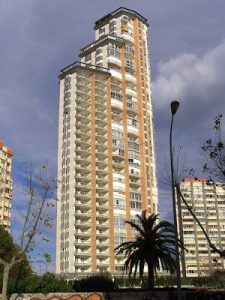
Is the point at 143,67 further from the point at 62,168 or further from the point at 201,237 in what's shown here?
the point at 201,237

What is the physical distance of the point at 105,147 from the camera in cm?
10444

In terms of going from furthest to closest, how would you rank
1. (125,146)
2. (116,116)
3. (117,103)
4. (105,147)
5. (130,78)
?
1. (130,78)
2. (117,103)
3. (116,116)
4. (125,146)
5. (105,147)

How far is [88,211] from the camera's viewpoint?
9738 centimetres

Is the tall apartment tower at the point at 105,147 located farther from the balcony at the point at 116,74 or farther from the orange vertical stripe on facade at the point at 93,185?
the orange vertical stripe on facade at the point at 93,185

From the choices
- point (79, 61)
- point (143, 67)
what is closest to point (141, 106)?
point (143, 67)

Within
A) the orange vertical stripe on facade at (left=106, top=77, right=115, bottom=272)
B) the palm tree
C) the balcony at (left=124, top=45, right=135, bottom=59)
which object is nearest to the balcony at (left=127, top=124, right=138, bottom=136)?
the orange vertical stripe on facade at (left=106, top=77, right=115, bottom=272)

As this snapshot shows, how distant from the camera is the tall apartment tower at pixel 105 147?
3728 inches

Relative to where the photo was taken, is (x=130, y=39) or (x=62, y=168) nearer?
(x=62, y=168)

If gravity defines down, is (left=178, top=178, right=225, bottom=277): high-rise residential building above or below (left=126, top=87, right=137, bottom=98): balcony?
below

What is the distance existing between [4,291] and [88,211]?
7209 centimetres

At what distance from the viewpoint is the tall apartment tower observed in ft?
311

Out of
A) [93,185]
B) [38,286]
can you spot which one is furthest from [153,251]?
[93,185]

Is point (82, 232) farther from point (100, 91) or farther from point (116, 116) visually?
point (100, 91)

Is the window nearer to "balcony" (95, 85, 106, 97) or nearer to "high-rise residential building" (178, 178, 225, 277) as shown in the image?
"balcony" (95, 85, 106, 97)
